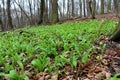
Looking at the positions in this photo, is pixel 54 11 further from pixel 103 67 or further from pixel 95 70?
pixel 95 70

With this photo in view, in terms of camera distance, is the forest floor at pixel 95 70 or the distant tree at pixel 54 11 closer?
the forest floor at pixel 95 70

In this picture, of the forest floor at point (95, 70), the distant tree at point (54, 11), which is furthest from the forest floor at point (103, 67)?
the distant tree at point (54, 11)

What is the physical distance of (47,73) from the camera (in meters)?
3.65

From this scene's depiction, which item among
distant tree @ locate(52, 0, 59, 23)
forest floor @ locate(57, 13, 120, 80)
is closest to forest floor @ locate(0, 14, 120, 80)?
forest floor @ locate(57, 13, 120, 80)

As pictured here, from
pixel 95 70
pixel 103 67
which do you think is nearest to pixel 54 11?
pixel 103 67

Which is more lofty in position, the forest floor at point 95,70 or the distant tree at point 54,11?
the distant tree at point 54,11

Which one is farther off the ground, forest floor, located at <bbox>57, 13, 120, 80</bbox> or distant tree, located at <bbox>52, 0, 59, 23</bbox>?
distant tree, located at <bbox>52, 0, 59, 23</bbox>

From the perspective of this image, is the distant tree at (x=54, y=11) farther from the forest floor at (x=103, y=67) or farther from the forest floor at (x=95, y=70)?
the forest floor at (x=95, y=70)

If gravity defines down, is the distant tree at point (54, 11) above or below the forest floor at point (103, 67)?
above

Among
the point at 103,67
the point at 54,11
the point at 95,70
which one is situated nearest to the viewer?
the point at 95,70

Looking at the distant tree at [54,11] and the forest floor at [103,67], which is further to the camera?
the distant tree at [54,11]

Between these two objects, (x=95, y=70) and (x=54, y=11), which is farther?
(x=54, y=11)

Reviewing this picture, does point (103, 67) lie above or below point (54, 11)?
below

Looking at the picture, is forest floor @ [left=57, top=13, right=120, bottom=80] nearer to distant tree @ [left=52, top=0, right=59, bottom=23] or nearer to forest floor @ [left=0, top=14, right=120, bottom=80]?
forest floor @ [left=0, top=14, right=120, bottom=80]
